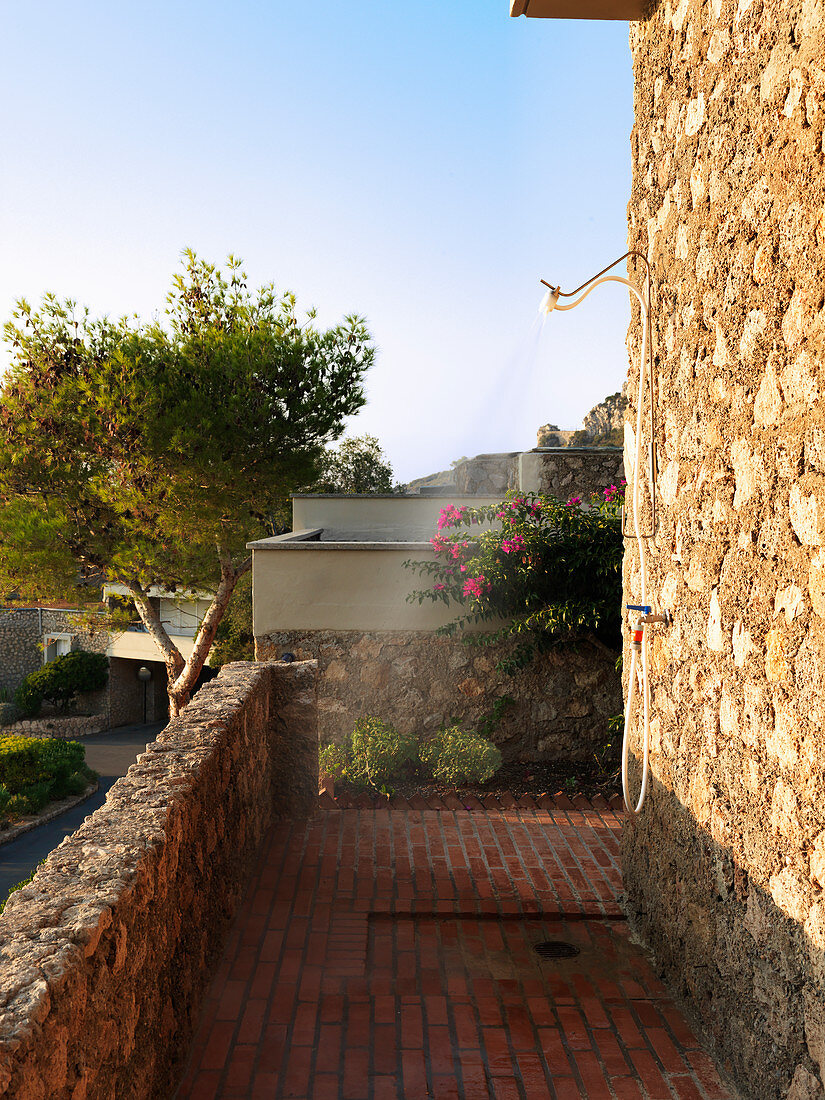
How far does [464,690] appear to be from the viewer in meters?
7.05

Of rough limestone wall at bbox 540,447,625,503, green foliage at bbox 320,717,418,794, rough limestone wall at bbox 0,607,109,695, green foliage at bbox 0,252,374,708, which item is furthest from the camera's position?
rough limestone wall at bbox 0,607,109,695

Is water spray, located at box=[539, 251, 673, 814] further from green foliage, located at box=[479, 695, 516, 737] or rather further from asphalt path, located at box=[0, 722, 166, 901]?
asphalt path, located at box=[0, 722, 166, 901]

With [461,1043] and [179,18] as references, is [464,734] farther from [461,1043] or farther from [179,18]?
[179,18]

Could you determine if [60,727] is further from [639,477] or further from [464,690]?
[639,477]

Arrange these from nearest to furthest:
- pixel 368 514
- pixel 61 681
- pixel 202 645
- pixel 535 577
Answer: pixel 535 577 → pixel 368 514 → pixel 202 645 → pixel 61 681

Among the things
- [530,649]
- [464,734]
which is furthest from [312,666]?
[530,649]

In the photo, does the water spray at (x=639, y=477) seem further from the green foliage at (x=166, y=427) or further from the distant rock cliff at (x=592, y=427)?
the distant rock cliff at (x=592, y=427)

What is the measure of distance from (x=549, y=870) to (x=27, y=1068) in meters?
3.28

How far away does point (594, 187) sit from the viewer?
552cm

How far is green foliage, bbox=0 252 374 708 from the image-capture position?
1480cm

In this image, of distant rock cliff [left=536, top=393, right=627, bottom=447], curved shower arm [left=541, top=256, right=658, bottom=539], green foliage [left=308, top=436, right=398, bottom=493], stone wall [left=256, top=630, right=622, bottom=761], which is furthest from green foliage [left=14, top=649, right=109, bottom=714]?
curved shower arm [left=541, top=256, right=658, bottom=539]

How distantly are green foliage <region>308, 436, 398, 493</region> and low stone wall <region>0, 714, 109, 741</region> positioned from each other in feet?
39.8

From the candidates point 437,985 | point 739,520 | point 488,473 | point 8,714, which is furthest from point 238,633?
point 739,520

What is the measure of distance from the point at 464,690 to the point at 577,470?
422 centimetres
